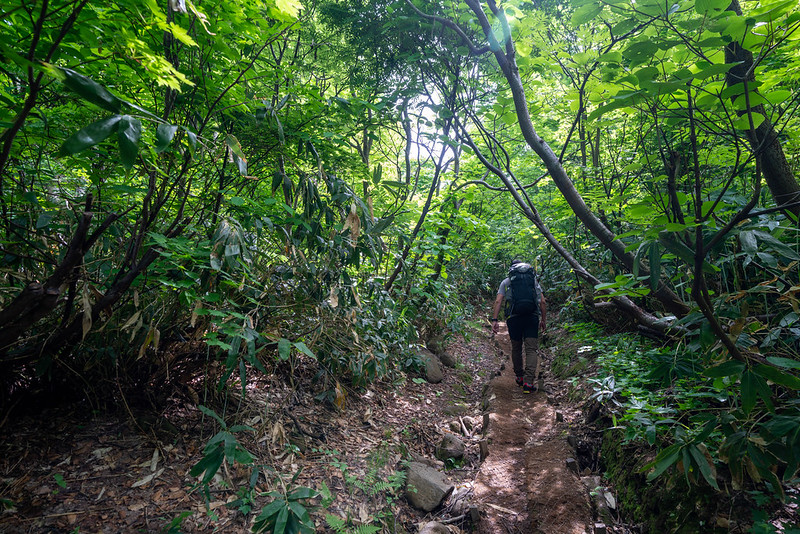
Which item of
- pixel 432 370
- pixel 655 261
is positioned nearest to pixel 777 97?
pixel 655 261

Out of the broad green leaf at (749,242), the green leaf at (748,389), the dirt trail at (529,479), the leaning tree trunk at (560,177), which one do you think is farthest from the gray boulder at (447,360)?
the broad green leaf at (749,242)

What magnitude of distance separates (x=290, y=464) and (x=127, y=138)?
2.97 meters

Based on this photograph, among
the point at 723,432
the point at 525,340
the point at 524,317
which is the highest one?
the point at 524,317

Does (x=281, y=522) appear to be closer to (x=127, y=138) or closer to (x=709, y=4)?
(x=127, y=138)

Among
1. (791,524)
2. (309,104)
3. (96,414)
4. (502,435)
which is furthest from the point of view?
(502,435)

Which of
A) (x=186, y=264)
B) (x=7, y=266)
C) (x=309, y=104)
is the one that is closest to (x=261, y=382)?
(x=186, y=264)

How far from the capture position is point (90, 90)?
108 cm

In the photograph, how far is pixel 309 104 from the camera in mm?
3221

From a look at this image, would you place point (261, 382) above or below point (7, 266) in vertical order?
below

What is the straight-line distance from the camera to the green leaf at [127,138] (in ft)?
3.63

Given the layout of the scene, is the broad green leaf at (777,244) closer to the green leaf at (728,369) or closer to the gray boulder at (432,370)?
the green leaf at (728,369)

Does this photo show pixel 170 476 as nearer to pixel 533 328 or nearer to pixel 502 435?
pixel 502 435

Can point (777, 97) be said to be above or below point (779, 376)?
above

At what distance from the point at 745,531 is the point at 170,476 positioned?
3.74 meters
